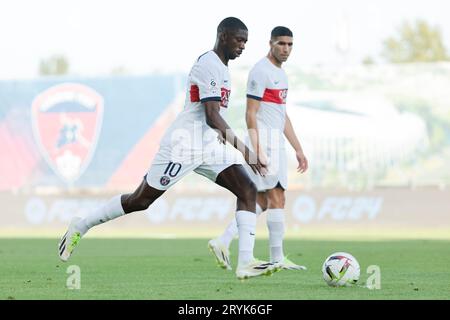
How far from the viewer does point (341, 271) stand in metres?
9.94

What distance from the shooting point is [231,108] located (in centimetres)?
3369

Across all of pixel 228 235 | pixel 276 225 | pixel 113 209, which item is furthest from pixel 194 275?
pixel 276 225

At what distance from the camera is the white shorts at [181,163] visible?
10.9 meters

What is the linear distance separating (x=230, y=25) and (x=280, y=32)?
1954 millimetres

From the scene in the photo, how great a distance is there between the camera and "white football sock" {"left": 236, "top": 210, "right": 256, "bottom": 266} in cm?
1064

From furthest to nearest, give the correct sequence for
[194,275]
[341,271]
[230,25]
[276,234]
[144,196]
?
[276,234], [194,275], [144,196], [230,25], [341,271]

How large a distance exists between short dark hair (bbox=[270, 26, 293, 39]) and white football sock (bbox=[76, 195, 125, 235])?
9.35ft

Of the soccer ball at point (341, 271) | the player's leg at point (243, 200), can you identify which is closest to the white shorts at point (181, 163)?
the player's leg at point (243, 200)

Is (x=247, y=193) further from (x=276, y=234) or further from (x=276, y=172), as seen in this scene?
(x=276, y=234)

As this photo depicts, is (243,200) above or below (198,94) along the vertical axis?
below

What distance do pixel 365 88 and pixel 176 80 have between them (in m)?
6.20

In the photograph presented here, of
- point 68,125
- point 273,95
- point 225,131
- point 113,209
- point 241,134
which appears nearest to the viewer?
point 225,131

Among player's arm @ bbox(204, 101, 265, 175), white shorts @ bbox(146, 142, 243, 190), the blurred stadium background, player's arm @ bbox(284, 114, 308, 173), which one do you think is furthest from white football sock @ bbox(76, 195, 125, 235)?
the blurred stadium background
